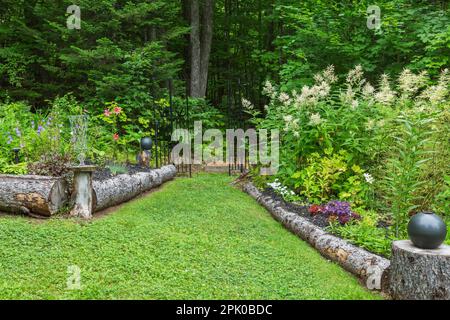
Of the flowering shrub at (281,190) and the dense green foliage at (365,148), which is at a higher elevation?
the dense green foliage at (365,148)

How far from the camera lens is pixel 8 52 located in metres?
12.1

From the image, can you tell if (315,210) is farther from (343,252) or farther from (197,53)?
(197,53)

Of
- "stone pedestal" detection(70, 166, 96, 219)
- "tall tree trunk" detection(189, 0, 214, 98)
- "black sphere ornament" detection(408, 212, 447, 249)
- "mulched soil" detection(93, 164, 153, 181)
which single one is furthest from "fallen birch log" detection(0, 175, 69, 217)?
"tall tree trunk" detection(189, 0, 214, 98)

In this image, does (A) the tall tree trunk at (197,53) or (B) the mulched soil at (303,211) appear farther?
(A) the tall tree trunk at (197,53)

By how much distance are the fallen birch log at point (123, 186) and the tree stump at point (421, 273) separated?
3931 mm

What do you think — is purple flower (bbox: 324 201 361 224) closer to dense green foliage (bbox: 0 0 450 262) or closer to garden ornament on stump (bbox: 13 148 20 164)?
dense green foliage (bbox: 0 0 450 262)

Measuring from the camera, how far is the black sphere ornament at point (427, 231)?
10.8ft

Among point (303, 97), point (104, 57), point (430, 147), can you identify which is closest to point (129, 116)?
point (104, 57)

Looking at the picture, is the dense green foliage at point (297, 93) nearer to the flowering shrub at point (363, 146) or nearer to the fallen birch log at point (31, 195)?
the flowering shrub at point (363, 146)

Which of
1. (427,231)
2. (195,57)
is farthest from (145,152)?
(195,57)

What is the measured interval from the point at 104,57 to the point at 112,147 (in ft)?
10.7

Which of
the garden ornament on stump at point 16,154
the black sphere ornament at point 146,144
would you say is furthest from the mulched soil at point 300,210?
the garden ornament on stump at point 16,154

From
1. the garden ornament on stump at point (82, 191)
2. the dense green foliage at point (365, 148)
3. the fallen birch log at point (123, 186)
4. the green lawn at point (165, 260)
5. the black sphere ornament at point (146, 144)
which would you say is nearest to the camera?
the green lawn at point (165, 260)

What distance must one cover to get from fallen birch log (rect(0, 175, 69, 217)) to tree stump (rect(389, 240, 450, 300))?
4.05 metres
